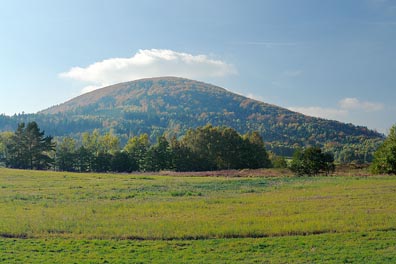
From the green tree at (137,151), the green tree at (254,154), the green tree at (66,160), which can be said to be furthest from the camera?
the green tree at (66,160)

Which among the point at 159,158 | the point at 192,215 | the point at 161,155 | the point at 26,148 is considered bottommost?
the point at 192,215

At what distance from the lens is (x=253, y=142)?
4109 inches

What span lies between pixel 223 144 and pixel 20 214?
77.0 meters

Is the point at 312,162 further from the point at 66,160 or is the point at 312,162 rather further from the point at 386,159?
the point at 66,160

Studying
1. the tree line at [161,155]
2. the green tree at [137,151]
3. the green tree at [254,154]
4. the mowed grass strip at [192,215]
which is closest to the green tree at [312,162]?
the green tree at [254,154]

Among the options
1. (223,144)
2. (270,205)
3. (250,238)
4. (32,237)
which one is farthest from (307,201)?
(223,144)

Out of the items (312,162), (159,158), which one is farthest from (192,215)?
(159,158)

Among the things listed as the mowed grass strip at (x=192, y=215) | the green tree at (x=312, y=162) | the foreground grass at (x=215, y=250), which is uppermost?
the green tree at (x=312, y=162)

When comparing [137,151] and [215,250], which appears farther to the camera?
[137,151]

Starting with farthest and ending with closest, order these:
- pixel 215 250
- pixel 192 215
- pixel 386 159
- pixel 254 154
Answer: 1. pixel 254 154
2. pixel 386 159
3. pixel 192 215
4. pixel 215 250

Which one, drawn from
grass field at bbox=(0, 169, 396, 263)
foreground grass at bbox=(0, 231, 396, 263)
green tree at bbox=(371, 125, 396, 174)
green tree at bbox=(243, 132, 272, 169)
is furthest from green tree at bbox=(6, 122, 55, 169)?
foreground grass at bbox=(0, 231, 396, 263)

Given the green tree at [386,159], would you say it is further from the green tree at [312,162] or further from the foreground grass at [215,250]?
the foreground grass at [215,250]

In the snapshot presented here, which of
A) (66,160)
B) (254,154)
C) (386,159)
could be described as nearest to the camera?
(386,159)

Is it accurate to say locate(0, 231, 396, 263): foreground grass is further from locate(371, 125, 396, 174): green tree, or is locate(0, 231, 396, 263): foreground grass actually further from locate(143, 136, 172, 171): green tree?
locate(143, 136, 172, 171): green tree
